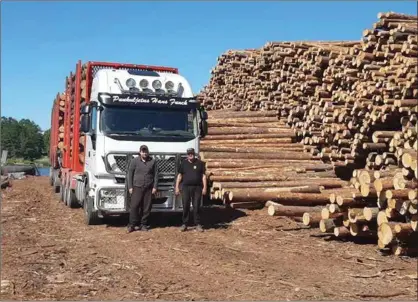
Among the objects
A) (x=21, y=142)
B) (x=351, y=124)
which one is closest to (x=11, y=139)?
(x=21, y=142)

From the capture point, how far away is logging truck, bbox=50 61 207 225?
11250 mm

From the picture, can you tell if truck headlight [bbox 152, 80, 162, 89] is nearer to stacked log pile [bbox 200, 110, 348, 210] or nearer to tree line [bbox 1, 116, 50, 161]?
stacked log pile [bbox 200, 110, 348, 210]

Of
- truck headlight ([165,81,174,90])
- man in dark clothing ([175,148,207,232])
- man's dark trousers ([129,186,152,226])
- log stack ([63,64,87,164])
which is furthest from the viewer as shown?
log stack ([63,64,87,164])

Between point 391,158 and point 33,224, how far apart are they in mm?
8263

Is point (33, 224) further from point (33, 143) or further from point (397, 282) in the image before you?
point (33, 143)

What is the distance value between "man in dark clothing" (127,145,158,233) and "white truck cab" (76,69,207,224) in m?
0.26

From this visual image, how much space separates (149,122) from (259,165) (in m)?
3.86

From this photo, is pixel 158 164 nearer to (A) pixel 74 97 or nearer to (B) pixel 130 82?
(B) pixel 130 82

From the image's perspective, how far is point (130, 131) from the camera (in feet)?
37.5

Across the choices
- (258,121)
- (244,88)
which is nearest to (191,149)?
(258,121)

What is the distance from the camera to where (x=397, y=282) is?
23.7 ft

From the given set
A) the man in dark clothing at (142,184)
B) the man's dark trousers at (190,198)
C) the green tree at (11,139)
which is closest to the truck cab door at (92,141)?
the man in dark clothing at (142,184)

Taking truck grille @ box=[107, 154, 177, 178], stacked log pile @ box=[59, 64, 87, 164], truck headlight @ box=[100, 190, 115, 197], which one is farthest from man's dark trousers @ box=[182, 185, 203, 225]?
stacked log pile @ box=[59, 64, 87, 164]

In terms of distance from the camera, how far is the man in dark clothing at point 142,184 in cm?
1095
